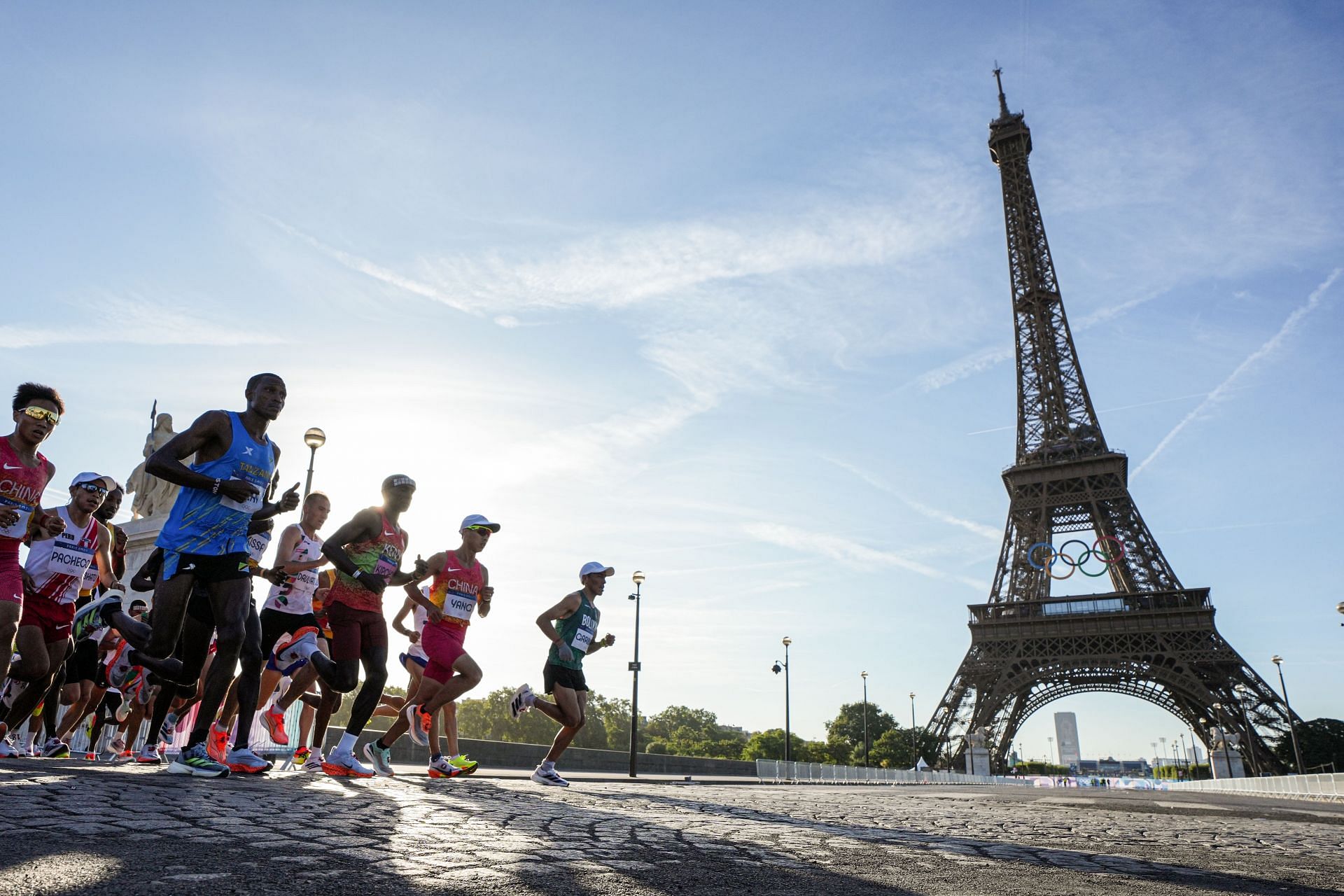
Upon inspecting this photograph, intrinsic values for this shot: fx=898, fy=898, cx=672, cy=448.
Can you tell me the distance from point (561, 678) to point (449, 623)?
1.44 m

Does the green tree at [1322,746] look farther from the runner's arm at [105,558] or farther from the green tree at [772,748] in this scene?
the runner's arm at [105,558]

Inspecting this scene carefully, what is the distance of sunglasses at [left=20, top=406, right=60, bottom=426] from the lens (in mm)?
5805

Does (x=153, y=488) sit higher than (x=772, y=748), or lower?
higher

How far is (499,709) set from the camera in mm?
91875

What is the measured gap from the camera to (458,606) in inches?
320

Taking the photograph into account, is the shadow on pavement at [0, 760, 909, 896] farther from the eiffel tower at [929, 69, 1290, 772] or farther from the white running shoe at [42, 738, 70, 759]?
the eiffel tower at [929, 69, 1290, 772]

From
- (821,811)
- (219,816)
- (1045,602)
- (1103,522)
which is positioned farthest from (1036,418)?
(219,816)

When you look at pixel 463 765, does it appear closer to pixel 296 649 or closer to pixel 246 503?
pixel 296 649

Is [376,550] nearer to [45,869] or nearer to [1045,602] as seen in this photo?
[45,869]

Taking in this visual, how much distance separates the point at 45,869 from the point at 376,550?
15.7 feet

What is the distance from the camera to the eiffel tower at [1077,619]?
4609cm

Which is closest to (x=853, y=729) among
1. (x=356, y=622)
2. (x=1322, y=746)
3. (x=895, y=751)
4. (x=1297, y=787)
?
(x=895, y=751)

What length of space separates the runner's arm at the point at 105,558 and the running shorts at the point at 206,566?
2429 mm

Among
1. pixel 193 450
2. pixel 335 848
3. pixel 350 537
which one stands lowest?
pixel 335 848
